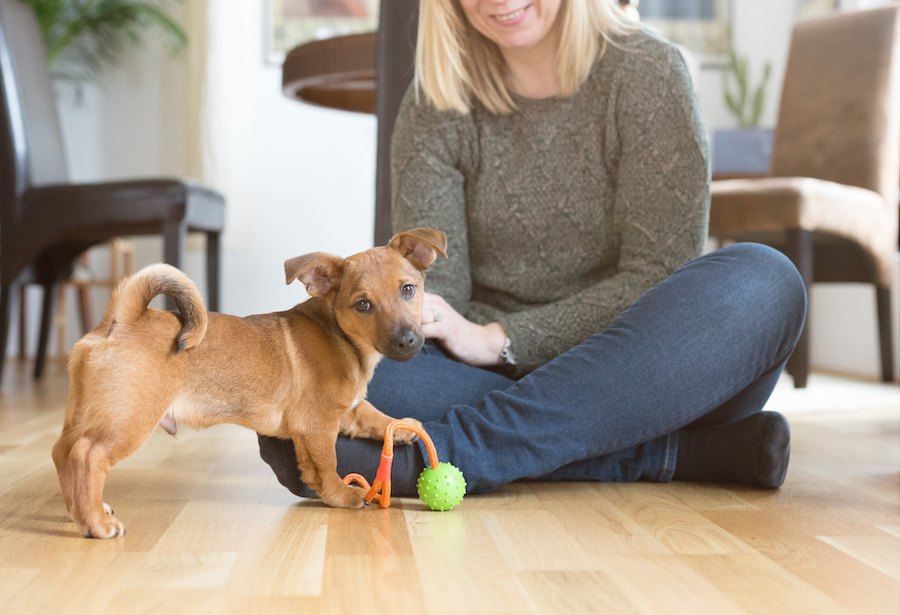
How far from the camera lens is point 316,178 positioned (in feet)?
18.4

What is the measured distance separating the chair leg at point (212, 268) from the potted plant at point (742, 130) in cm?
229

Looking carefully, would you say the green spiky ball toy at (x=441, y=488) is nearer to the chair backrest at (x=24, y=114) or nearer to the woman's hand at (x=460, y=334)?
the woman's hand at (x=460, y=334)

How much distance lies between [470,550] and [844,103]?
298 cm

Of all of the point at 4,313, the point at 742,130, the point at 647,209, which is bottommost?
the point at 4,313

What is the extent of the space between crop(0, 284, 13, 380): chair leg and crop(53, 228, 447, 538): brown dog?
2287 millimetres

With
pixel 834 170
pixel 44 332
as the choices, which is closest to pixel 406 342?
pixel 834 170

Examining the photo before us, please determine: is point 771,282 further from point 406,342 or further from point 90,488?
point 90,488

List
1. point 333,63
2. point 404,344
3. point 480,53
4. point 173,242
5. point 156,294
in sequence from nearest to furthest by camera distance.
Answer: point 156,294
point 404,344
point 480,53
point 333,63
point 173,242

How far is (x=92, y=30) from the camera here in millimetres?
5297

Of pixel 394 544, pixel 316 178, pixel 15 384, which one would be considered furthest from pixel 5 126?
pixel 394 544

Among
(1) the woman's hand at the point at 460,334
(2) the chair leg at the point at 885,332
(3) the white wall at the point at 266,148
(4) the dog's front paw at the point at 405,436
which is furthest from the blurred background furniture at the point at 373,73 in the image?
(3) the white wall at the point at 266,148

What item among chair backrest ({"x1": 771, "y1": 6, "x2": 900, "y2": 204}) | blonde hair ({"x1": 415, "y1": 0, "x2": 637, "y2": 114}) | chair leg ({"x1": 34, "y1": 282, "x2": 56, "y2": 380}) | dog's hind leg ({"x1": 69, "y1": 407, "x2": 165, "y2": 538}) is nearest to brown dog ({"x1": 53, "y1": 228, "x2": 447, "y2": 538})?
dog's hind leg ({"x1": 69, "y1": 407, "x2": 165, "y2": 538})

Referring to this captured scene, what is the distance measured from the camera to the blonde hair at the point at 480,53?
1.88 metres

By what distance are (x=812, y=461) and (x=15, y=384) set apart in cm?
308
